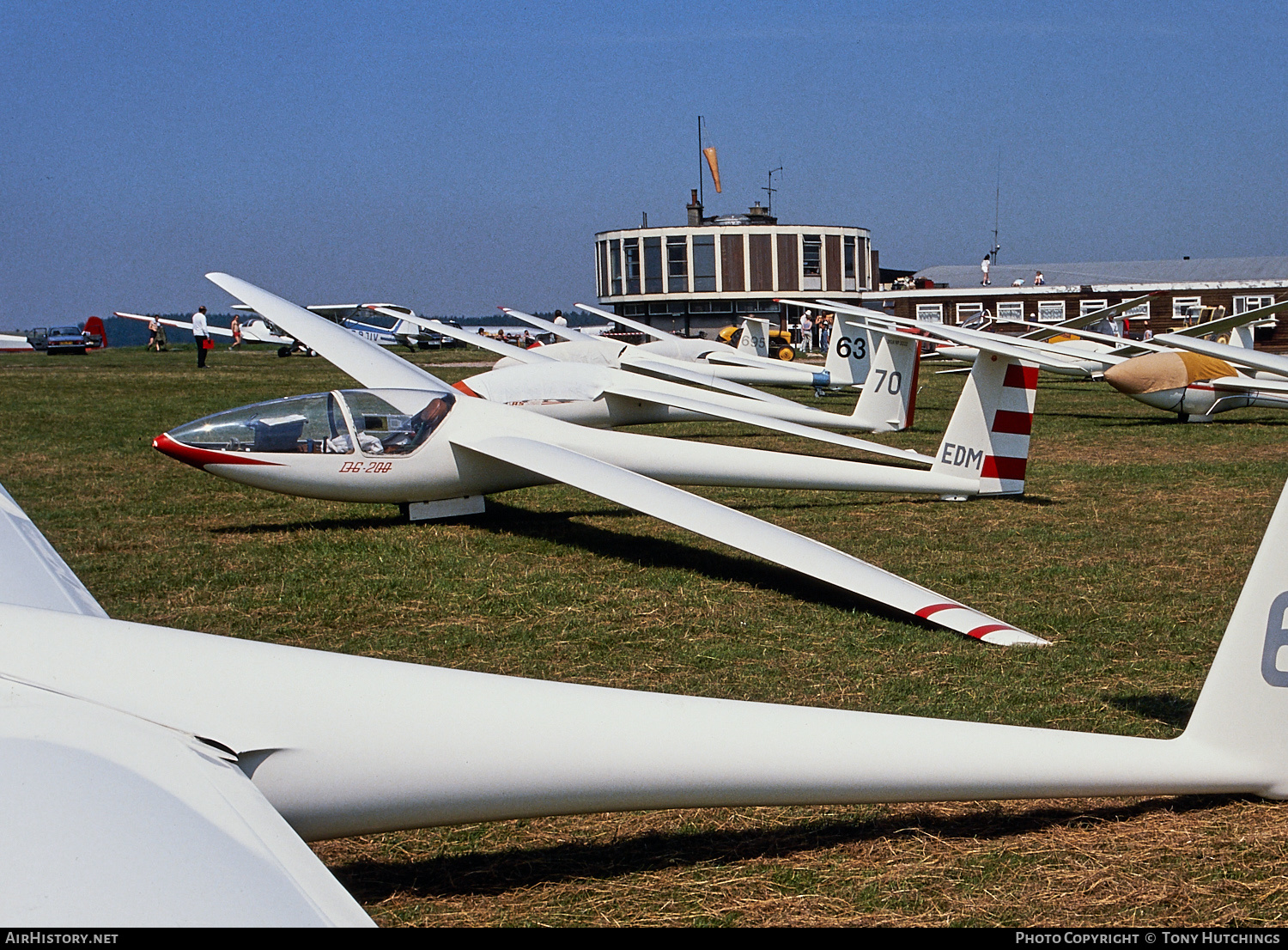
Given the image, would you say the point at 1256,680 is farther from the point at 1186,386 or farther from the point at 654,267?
the point at 654,267

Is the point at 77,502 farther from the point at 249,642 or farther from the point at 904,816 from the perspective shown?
the point at 904,816

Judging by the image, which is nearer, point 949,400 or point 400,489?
point 400,489

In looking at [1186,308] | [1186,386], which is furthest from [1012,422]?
[1186,308]

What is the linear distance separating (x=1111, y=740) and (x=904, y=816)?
2.58ft

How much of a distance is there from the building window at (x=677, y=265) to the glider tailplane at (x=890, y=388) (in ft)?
208

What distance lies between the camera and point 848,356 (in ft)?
69.2

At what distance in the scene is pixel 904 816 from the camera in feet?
13.2

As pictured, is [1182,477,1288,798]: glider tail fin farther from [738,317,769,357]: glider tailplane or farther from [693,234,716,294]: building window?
[693,234,716,294]: building window

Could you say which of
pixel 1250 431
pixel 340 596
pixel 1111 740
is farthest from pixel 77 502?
pixel 1250 431

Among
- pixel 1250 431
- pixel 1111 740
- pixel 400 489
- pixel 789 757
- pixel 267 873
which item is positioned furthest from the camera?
pixel 1250 431

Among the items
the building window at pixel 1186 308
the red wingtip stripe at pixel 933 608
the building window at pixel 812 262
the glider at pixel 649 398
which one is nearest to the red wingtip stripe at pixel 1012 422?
the glider at pixel 649 398

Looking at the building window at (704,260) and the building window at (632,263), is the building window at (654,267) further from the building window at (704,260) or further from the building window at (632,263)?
the building window at (704,260)

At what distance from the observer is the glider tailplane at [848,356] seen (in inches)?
822

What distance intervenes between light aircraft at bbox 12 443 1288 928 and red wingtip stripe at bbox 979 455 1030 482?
21.5ft
